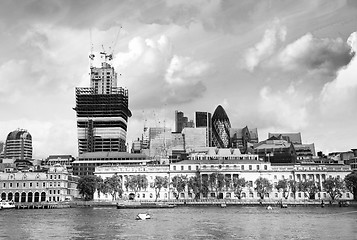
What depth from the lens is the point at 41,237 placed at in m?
96.8

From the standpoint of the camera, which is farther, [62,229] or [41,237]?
[62,229]

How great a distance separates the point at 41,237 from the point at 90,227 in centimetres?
1982

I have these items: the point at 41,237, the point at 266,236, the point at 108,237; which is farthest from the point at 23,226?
the point at 266,236

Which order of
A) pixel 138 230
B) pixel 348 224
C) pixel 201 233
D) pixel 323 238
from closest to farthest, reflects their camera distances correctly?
pixel 323 238 < pixel 201 233 < pixel 138 230 < pixel 348 224

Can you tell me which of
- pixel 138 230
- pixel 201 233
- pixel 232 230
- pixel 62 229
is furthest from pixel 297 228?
pixel 62 229

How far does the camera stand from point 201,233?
331 feet

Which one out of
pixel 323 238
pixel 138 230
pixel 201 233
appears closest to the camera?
pixel 323 238

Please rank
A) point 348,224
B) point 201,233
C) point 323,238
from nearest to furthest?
point 323,238 < point 201,233 < point 348,224

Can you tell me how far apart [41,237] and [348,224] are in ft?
217

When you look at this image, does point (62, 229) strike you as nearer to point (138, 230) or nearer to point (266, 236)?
point (138, 230)

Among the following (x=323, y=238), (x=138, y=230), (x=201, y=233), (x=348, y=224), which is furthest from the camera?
(x=348, y=224)

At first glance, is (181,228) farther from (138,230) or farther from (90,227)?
→ (90,227)

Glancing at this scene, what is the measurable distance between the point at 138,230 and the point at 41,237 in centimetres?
2045

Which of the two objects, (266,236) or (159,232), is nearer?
(266,236)
